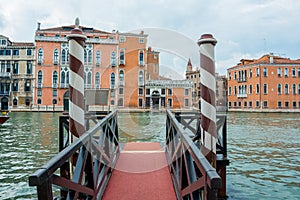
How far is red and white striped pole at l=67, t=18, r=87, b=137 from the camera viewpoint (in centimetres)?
231

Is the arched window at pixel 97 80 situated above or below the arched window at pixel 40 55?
below

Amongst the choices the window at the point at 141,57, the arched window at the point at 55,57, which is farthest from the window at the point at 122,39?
the arched window at the point at 55,57

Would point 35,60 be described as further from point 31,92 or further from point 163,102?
point 163,102

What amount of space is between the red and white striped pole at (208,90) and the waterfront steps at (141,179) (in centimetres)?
58

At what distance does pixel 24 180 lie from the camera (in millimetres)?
3518

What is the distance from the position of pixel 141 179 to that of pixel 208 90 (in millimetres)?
1214

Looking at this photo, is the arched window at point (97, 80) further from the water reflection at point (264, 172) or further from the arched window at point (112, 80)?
the water reflection at point (264, 172)

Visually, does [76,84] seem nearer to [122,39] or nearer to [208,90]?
[208,90]

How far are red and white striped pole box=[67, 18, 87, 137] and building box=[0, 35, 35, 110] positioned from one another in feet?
84.0

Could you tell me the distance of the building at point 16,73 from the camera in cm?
2498

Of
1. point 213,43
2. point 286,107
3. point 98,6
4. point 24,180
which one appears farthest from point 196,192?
point 286,107

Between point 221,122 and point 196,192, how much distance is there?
1.44 m

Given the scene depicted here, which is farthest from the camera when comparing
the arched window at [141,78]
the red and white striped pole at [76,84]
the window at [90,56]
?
the arched window at [141,78]

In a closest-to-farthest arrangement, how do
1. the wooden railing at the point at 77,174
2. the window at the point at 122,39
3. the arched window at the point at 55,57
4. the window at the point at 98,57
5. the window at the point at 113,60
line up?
the wooden railing at the point at 77,174 → the arched window at the point at 55,57 → the window at the point at 98,57 → the window at the point at 113,60 → the window at the point at 122,39
